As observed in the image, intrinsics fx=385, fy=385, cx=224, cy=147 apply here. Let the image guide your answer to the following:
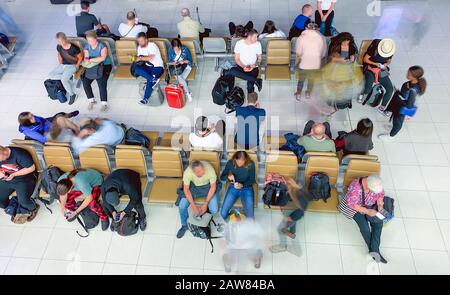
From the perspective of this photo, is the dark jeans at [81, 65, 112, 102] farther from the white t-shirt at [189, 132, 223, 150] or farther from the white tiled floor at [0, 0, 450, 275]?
the white t-shirt at [189, 132, 223, 150]

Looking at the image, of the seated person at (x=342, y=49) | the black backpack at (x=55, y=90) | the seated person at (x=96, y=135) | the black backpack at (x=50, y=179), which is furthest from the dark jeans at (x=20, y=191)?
the seated person at (x=342, y=49)

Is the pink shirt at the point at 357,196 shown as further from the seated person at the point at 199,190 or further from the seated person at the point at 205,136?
the seated person at the point at 205,136

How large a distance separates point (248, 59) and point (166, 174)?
7.79 ft

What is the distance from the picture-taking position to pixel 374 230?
448 centimetres

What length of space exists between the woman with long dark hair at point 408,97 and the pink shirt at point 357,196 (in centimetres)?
173

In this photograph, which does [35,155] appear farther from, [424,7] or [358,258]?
[424,7]

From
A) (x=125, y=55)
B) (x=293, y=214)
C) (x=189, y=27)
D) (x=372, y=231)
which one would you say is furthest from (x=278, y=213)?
(x=125, y=55)

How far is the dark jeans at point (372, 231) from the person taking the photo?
446 cm

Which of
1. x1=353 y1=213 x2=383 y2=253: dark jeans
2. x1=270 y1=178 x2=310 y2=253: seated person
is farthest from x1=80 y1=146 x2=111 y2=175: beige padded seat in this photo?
x1=353 y1=213 x2=383 y2=253: dark jeans

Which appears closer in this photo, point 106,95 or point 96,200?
point 96,200

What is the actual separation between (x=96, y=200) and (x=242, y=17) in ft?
18.5

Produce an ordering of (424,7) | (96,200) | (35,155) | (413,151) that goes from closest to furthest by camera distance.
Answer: (96,200) < (35,155) < (413,151) < (424,7)

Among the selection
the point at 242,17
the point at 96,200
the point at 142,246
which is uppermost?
the point at 242,17
